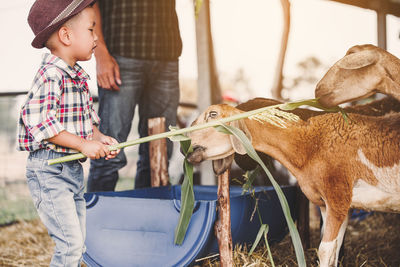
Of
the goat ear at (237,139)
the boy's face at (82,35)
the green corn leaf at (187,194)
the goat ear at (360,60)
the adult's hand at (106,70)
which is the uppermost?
the boy's face at (82,35)

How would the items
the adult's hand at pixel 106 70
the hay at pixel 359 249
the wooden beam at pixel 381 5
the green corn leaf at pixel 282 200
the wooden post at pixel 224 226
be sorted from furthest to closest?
the wooden beam at pixel 381 5 < the adult's hand at pixel 106 70 < the hay at pixel 359 249 < the wooden post at pixel 224 226 < the green corn leaf at pixel 282 200

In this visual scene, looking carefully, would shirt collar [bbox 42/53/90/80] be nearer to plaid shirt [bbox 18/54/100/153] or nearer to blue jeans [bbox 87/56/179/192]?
plaid shirt [bbox 18/54/100/153]

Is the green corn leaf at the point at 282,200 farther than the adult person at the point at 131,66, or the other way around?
the adult person at the point at 131,66

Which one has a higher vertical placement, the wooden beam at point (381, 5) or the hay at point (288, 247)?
the wooden beam at point (381, 5)

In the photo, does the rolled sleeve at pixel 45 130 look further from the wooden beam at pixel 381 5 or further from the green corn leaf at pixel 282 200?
the wooden beam at pixel 381 5

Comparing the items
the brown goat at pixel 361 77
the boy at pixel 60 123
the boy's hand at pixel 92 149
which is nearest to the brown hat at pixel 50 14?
the boy at pixel 60 123

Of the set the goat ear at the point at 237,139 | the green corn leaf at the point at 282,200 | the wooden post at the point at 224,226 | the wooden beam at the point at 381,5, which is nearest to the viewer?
the green corn leaf at the point at 282,200

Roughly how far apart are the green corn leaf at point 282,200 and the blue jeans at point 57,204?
2.05ft

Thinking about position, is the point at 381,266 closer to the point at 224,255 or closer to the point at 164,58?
the point at 224,255

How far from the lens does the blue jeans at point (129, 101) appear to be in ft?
8.84

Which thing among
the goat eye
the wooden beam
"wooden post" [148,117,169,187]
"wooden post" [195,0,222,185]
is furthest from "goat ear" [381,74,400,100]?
the wooden beam

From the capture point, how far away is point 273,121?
6.21ft

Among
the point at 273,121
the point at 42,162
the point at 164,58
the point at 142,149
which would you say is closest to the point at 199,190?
the point at 142,149

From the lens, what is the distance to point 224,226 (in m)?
1.93
